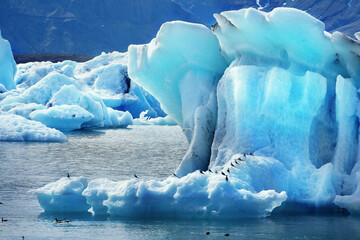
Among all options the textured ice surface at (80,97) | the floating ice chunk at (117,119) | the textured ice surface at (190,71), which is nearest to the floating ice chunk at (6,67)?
the textured ice surface at (80,97)

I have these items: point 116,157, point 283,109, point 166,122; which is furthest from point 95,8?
point 283,109

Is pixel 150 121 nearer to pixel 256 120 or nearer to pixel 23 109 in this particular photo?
pixel 23 109

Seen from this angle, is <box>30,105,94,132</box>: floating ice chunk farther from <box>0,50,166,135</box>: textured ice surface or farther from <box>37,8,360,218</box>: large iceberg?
<box>37,8,360,218</box>: large iceberg

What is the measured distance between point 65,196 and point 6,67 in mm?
32498

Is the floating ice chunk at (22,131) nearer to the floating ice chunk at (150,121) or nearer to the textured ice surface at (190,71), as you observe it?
the textured ice surface at (190,71)

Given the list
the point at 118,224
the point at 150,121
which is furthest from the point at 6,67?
the point at 118,224

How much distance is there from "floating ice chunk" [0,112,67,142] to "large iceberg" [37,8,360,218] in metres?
12.9

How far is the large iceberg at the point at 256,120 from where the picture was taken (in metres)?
8.63

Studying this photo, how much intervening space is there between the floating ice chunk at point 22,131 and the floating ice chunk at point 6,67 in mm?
14953

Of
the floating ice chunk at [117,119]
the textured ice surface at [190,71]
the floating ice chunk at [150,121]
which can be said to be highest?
the floating ice chunk at [150,121]

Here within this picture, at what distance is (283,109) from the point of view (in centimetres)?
1065

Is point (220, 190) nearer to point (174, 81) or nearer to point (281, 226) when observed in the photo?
point (281, 226)

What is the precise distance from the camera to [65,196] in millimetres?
9234

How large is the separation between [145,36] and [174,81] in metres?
149
